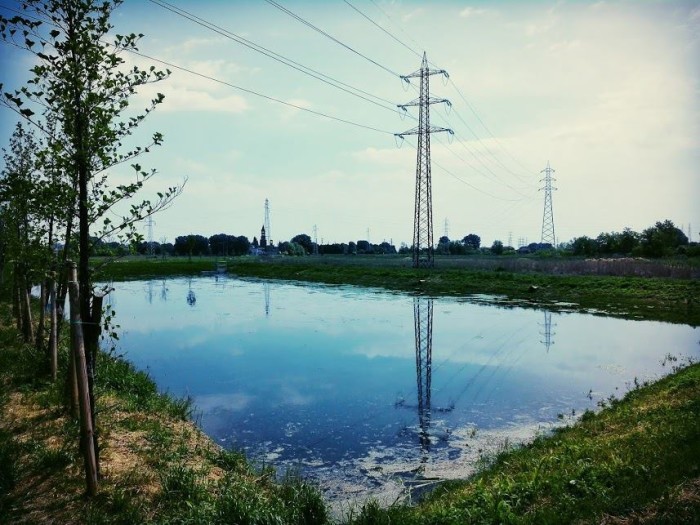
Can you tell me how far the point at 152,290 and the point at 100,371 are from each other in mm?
34083

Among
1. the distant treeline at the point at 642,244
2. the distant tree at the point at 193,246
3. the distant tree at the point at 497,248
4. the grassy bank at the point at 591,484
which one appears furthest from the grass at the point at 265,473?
the distant tree at the point at 193,246

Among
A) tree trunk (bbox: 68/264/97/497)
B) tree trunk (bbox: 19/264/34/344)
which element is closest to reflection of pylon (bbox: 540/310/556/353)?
tree trunk (bbox: 68/264/97/497)

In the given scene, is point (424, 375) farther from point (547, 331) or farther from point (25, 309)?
point (25, 309)

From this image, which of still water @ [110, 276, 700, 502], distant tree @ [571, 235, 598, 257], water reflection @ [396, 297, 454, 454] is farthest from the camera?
distant tree @ [571, 235, 598, 257]

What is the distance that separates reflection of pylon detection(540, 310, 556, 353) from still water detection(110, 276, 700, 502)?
0.17 feet

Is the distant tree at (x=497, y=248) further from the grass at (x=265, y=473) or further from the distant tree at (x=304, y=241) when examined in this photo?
the grass at (x=265, y=473)

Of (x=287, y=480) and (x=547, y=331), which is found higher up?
(x=547, y=331)

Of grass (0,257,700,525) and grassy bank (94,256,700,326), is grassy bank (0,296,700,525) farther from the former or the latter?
grassy bank (94,256,700,326)

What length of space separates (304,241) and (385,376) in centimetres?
14225

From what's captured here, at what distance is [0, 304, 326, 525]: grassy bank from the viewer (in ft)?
19.9

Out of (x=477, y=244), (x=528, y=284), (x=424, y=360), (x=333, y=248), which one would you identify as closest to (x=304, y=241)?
(x=333, y=248)

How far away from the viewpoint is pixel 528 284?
42.5 metres

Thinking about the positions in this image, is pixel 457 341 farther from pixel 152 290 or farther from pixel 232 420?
pixel 152 290

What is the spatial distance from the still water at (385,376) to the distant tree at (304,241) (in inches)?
4844
